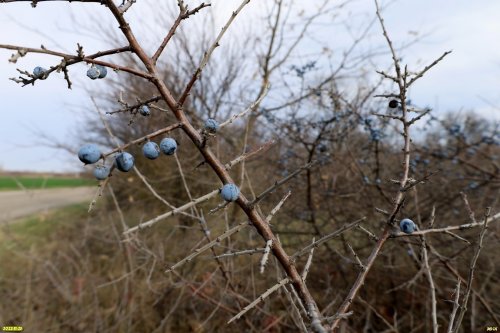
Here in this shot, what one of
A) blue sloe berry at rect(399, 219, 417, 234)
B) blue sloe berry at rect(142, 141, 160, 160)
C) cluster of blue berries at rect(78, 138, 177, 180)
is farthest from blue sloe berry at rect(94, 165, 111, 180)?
blue sloe berry at rect(399, 219, 417, 234)

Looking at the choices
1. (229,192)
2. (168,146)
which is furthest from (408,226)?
(168,146)

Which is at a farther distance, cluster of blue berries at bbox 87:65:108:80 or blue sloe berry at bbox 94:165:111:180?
cluster of blue berries at bbox 87:65:108:80

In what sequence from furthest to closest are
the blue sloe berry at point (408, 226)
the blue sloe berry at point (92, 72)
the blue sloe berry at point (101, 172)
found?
the blue sloe berry at point (408, 226) → the blue sloe berry at point (92, 72) → the blue sloe berry at point (101, 172)

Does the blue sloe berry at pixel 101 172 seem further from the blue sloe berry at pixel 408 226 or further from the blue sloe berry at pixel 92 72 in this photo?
the blue sloe berry at pixel 408 226

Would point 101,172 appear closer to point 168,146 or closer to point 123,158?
point 123,158

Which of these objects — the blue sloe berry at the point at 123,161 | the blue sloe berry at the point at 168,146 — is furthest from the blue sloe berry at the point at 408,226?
the blue sloe berry at the point at 123,161

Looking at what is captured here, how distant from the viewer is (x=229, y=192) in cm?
99

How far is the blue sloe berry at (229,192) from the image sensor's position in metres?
0.98

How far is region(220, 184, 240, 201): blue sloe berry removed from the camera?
98cm

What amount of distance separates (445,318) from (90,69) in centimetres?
410

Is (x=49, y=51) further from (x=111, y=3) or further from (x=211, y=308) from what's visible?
(x=211, y=308)

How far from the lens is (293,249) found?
5234 mm

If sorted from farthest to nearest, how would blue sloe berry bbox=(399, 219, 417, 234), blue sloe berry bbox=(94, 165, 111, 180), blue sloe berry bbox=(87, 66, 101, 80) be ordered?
blue sloe berry bbox=(399, 219, 417, 234), blue sloe berry bbox=(87, 66, 101, 80), blue sloe berry bbox=(94, 165, 111, 180)

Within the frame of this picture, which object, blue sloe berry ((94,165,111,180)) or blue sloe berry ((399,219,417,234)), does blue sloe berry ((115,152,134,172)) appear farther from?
blue sloe berry ((399,219,417,234))
